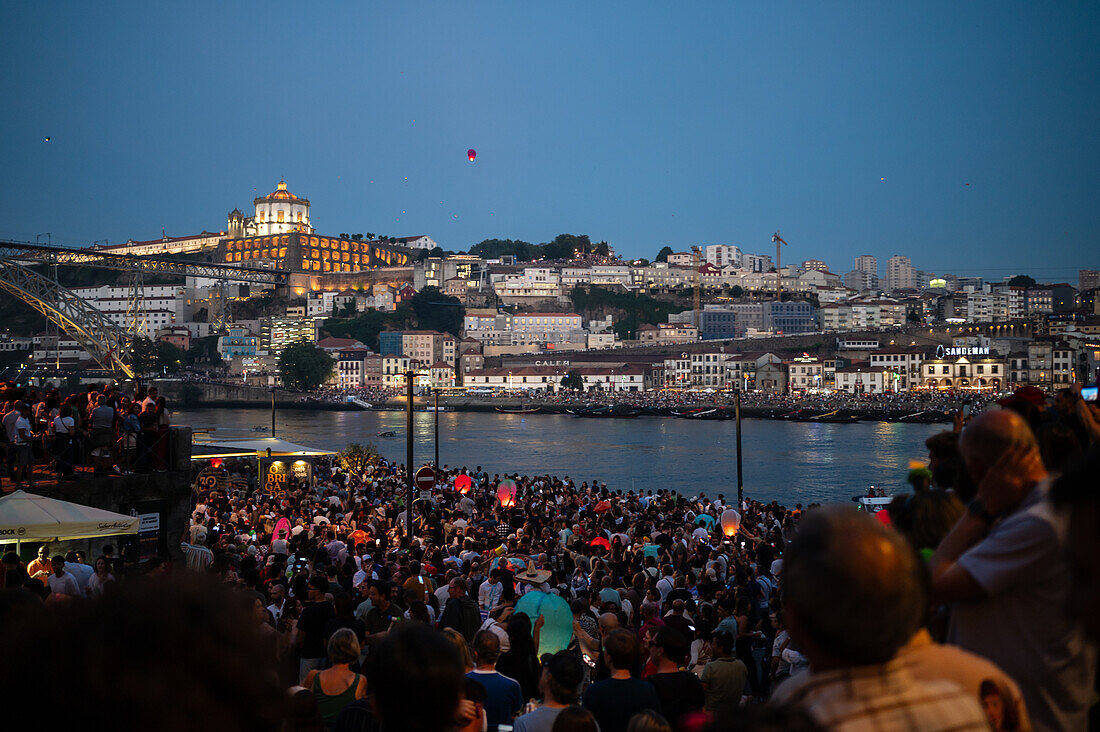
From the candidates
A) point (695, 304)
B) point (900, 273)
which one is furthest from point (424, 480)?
point (900, 273)

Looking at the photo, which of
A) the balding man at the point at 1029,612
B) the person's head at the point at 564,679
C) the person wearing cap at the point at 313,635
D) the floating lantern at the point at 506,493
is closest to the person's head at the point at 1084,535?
the balding man at the point at 1029,612

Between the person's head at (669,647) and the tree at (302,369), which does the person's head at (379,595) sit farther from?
the tree at (302,369)

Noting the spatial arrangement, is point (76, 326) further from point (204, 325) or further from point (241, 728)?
point (204, 325)

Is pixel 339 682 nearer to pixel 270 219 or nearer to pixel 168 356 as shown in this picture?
pixel 168 356

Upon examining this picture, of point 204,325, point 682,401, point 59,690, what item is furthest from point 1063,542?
point 204,325

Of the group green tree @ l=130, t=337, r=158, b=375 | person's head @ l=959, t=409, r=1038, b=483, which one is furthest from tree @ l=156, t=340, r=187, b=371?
person's head @ l=959, t=409, r=1038, b=483

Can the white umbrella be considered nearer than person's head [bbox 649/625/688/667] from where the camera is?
No

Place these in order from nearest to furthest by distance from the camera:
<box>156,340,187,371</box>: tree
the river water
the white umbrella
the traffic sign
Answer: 1. the white umbrella
2. the traffic sign
3. the river water
4. <box>156,340,187,371</box>: tree

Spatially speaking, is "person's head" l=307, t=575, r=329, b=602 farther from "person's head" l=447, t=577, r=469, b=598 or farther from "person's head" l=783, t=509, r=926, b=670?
"person's head" l=783, t=509, r=926, b=670

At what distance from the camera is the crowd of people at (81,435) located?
7.04m

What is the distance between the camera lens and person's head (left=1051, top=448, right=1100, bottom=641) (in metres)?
1.01

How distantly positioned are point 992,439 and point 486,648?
191cm

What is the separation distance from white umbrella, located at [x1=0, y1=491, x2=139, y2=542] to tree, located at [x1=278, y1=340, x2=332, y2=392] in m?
64.8

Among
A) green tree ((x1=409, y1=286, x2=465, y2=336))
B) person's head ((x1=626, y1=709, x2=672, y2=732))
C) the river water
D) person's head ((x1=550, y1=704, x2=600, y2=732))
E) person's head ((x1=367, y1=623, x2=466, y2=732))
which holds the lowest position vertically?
the river water
